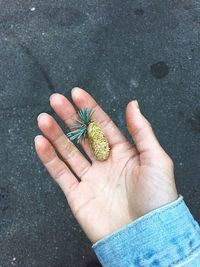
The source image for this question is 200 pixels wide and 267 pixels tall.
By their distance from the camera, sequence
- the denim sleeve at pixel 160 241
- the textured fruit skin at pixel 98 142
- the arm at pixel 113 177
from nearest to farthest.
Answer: the denim sleeve at pixel 160 241 → the arm at pixel 113 177 → the textured fruit skin at pixel 98 142

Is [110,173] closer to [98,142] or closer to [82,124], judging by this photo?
[98,142]

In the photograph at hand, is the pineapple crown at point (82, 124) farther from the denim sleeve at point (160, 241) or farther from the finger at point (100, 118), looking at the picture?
the denim sleeve at point (160, 241)

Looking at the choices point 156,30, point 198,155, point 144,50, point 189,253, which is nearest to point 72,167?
point 189,253

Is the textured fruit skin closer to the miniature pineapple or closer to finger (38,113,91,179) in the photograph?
the miniature pineapple

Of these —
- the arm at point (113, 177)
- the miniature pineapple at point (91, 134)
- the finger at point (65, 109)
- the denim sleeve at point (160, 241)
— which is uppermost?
the finger at point (65, 109)

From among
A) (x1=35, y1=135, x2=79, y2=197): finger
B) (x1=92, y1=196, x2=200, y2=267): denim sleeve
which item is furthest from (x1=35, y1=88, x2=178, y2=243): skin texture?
(x1=92, y1=196, x2=200, y2=267): denim sleeve

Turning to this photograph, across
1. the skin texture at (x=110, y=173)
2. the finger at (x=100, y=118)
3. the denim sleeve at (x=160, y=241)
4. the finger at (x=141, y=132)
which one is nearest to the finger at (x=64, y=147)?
the skin texture at (x=110, y=173)
